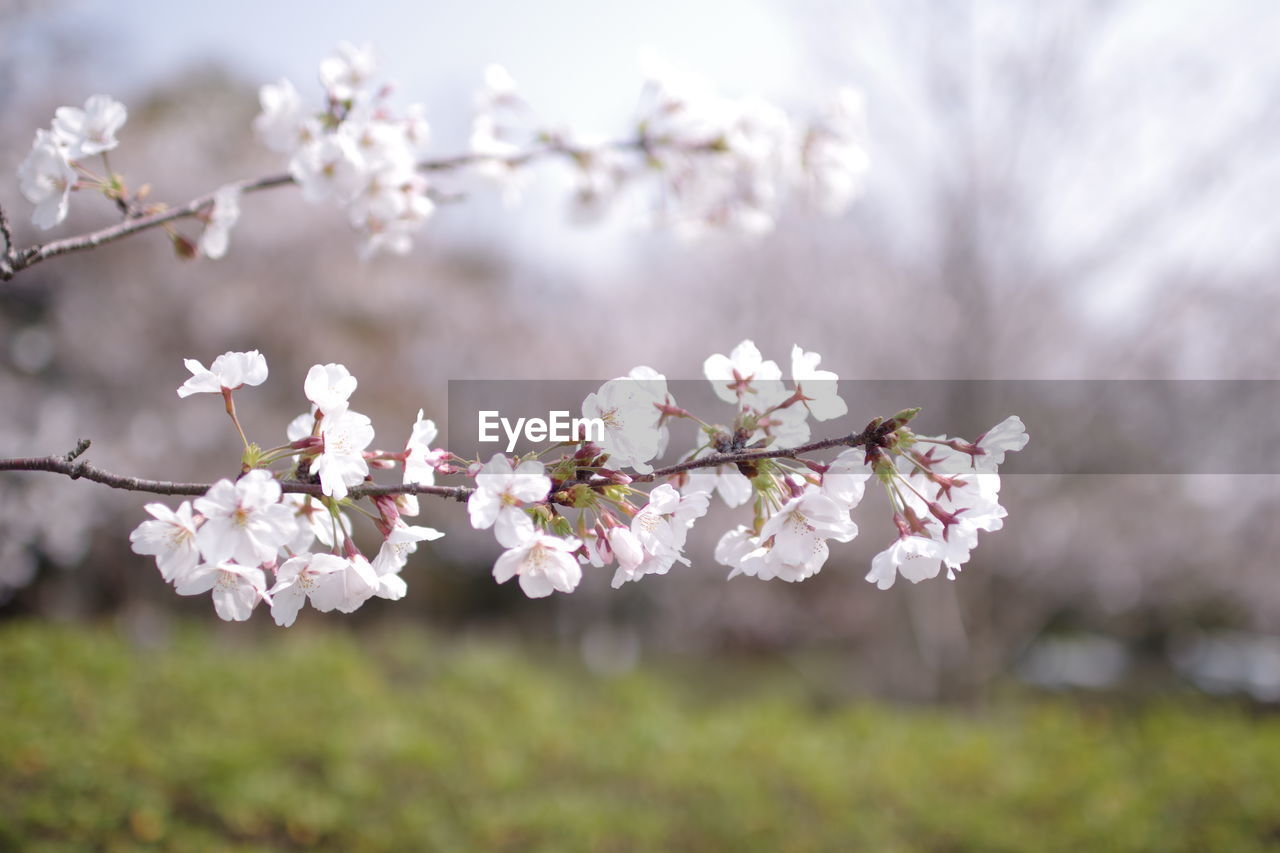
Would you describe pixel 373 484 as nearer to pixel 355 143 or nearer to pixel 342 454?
pixel 342 454

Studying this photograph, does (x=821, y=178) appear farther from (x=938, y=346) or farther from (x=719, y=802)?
(x=938, y=346)

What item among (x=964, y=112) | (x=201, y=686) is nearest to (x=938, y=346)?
(x=964, y=112)

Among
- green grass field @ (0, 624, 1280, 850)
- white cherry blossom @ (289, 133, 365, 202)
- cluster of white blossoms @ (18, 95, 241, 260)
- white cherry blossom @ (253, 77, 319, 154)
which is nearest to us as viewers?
cluster of white blossoms @ (18, 95, 241, 260)

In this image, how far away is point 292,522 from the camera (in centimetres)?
85

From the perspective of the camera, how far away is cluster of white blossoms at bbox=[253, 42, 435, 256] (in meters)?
1.53

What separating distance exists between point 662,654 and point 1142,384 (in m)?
5.99

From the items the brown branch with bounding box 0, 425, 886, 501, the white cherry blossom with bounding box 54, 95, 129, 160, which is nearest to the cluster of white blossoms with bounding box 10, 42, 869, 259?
the white cherry blossom with bounding box 54, 95, 129, 160

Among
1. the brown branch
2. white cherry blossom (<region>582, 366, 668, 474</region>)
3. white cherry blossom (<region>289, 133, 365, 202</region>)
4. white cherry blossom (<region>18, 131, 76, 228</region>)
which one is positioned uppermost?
white cherry blossom (<region>289, 133, 365, 202</region>)

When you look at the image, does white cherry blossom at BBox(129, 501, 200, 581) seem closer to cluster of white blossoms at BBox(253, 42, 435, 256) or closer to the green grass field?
cluster of white blossoms at BBox(253, 42, 435, 256)

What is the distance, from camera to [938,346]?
621cm

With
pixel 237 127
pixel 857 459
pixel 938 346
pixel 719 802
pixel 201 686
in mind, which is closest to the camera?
pixel 857 459

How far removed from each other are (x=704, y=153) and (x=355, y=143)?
2.94ft

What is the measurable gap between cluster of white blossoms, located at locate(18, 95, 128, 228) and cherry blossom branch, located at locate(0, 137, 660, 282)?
0.07 m

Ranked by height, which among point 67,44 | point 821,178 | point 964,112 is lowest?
point 821,178
